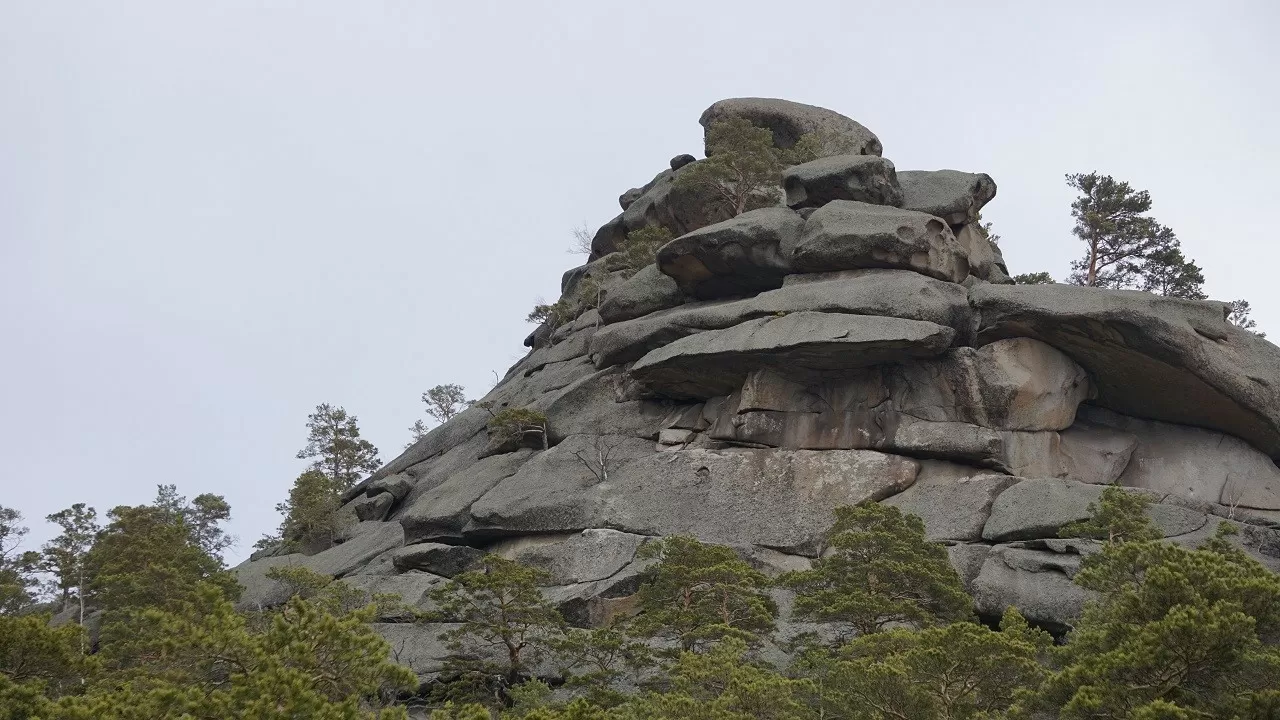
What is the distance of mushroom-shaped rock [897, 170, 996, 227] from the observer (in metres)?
38.5

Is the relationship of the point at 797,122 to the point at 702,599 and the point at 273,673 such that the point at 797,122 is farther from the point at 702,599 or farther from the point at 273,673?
the point at 273,673

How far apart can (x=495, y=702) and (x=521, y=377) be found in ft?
74.3

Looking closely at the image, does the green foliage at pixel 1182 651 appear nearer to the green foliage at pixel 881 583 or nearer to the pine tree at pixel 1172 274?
the green foliage at pixel 881 583

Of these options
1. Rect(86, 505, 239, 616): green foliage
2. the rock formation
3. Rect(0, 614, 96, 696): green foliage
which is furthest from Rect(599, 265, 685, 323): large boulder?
Rect(0, 614, 96, 696): green foliage

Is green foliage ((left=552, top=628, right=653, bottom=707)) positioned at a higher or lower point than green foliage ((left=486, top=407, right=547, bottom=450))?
lower

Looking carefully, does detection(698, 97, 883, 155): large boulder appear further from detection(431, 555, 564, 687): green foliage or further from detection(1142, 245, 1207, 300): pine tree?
detection(431, 555, 564, 687): green foliage

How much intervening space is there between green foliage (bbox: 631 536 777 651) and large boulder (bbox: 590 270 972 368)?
36.7 ft

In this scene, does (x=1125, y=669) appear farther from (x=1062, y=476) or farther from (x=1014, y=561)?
(x=1062, y=476)

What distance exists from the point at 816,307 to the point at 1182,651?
19.0 metres

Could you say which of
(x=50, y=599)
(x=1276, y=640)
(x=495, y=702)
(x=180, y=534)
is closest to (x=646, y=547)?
(x=495, y=702)

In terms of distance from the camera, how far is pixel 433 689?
2269 centimetres

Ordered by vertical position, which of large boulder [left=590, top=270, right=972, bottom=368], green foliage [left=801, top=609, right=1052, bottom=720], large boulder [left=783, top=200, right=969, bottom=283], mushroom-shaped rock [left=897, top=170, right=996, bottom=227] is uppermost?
mushroom-shaped rock [left=897, top=170, right=996, bottom=227]

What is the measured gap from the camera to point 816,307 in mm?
31297

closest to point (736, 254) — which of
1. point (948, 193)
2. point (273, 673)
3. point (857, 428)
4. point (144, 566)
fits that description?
point (857, 428)
